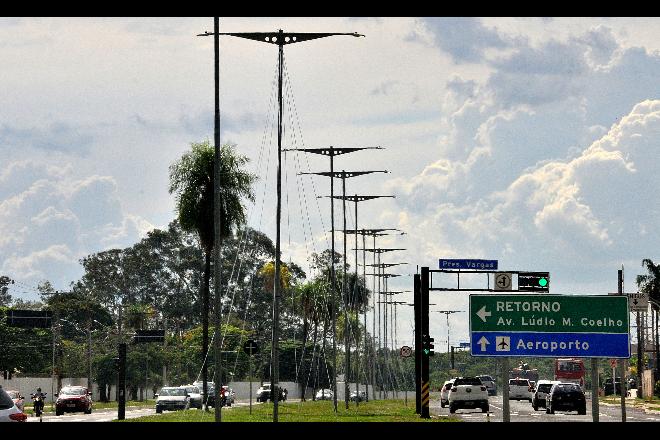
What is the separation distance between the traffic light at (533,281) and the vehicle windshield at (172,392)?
96.9 ft

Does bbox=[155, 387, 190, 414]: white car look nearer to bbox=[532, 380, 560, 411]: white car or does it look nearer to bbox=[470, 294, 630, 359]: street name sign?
bbox=[532, 380, 560, 411]: white car

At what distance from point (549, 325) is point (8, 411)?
21393 millimetres

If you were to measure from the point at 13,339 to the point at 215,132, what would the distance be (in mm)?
78511

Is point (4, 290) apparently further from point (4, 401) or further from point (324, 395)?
point (4, 401)

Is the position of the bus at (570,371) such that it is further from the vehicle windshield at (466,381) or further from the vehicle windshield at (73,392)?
the vehicle windshield at (73,392)

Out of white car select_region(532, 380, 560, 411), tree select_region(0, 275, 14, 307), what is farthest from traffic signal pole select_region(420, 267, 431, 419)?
tree select_region(0, 275, 14, 307)

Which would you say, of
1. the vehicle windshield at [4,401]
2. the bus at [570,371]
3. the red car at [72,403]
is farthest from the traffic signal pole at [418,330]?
the bus at [570,371]

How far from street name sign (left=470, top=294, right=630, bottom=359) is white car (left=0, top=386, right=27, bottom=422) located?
67.6ft

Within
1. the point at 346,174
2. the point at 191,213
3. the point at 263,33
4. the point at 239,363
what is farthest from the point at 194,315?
the point at 263,33

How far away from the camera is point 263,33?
161 feet

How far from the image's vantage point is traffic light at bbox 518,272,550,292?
157 feet

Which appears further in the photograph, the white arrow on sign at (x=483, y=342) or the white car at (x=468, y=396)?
the white car at (x=468, y=396)

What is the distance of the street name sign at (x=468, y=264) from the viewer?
2212 inches

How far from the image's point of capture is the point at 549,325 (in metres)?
42.3
